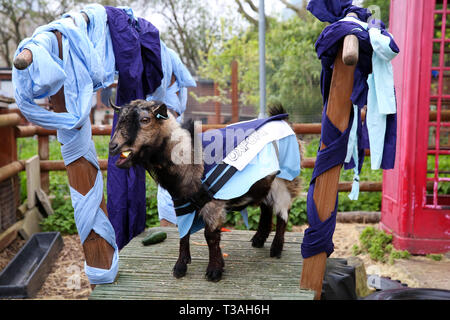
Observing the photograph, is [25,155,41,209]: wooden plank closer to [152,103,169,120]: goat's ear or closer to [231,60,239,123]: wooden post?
[231,60,239,123]: wooden post

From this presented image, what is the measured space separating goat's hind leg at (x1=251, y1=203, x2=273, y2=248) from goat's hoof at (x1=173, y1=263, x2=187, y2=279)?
2.83 ft

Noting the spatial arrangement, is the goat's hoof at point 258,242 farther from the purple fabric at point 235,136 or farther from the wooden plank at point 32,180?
the wooden plank at point 32,180

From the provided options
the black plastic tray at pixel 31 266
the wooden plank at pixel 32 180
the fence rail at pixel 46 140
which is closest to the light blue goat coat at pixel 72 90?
the black plastic tray at pixel 31 266

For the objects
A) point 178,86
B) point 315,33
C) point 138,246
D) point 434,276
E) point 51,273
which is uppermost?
point 315,33

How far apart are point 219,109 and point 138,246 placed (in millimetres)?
4806

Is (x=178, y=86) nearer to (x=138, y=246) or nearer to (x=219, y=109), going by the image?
(x=138, y=246)

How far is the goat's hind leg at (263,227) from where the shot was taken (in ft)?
11.5

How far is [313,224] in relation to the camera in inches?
103

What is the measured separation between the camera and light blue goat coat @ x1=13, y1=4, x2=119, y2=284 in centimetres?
237

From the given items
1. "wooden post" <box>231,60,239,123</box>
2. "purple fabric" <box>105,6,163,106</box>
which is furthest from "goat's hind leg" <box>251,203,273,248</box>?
"wooden post" <box>231,60,239,123</box>

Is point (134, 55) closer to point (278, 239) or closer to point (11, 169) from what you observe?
point (278, 239)

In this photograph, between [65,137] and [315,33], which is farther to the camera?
[315,33]

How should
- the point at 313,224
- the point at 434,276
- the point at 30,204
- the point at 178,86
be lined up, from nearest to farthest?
the point at 313,224
the point at 434,276
the point at 178,86
the point at 30,204

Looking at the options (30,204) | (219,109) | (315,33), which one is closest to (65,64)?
(30,204)
